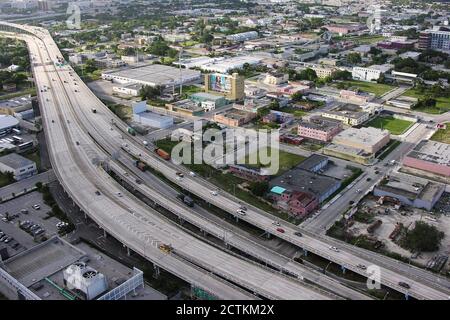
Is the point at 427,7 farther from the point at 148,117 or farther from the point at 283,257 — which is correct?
the point at 283,257

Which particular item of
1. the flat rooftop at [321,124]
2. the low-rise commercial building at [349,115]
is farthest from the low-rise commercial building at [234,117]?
the low-rise commercial building at [349,115]

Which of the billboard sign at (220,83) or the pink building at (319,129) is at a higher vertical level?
the billboard sign at (220,83)

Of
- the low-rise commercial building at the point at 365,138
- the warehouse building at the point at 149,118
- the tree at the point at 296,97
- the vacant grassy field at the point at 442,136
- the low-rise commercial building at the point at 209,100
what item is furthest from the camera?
the tree at the point at 296,97

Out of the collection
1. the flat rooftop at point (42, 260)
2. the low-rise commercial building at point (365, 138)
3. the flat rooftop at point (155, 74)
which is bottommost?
the flat rooftop at point (42, 260)

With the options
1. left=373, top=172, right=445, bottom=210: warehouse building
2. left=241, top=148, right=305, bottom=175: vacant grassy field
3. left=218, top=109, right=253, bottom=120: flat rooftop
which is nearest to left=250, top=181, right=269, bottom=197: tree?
left=241, top=148, right=305, bottom=175: vacant grassy field

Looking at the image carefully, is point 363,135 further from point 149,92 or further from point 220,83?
point 149,92

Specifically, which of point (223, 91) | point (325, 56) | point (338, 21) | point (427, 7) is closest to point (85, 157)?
point (223, 91)

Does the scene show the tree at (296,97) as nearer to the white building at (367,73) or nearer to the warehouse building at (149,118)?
the white building at (367,73)

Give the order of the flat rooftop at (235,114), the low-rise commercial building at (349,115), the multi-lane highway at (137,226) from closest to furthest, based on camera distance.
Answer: the multi-lane highway at (137,226) < the low-rise commercial building at (349,115) < the flat rooftop at (235,114)
